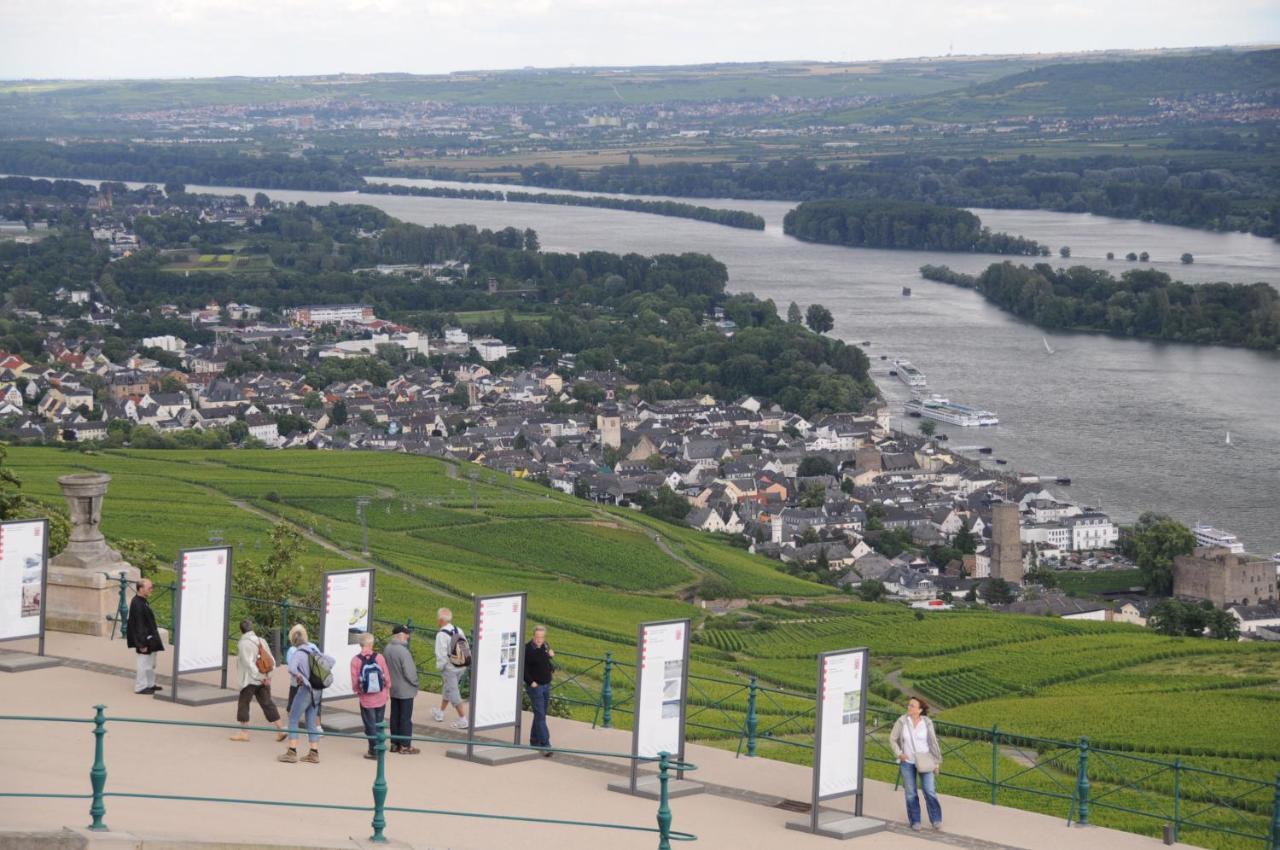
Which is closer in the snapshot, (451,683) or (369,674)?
(369,674)

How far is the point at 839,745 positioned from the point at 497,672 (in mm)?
2491

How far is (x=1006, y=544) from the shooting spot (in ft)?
194

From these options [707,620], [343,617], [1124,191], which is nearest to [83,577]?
[343,617]

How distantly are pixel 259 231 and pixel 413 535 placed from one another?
11301cm

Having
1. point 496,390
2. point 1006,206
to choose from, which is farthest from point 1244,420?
point 1006,206

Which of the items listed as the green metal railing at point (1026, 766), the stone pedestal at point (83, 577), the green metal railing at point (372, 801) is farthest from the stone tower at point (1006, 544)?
the green metal railing at point (372, 801)

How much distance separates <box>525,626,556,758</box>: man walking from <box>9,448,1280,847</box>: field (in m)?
0.93

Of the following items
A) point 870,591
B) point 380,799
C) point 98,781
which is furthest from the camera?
point 870,591

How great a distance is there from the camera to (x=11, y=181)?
191m

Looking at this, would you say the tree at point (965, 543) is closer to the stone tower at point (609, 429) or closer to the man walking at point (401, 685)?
the stone tower at point (609, 429)

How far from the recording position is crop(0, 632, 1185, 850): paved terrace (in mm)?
11031

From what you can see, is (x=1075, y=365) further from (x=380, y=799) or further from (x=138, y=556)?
(x=380, y=799)

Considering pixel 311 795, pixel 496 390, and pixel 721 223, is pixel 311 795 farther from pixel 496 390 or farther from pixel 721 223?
pixel 721 223

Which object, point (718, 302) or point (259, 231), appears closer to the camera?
point (718, 302)
